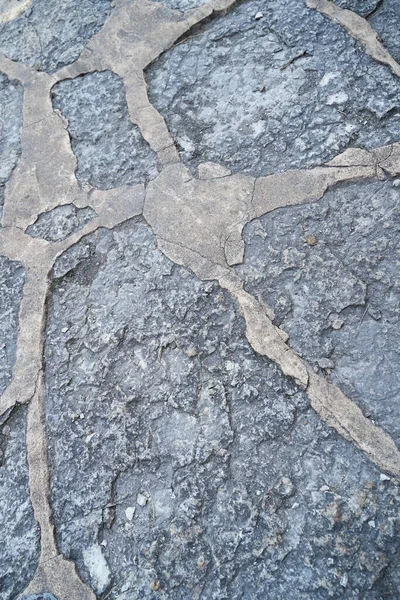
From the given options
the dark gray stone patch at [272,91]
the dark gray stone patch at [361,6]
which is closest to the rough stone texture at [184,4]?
the dark gray stone patch at [272,91]

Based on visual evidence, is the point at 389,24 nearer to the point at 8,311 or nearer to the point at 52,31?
the point at 52,31

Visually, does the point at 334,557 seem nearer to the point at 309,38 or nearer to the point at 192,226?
the point at 192,226

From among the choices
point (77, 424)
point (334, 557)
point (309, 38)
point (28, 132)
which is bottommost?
point (334, 557)

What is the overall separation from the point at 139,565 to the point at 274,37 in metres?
1.35

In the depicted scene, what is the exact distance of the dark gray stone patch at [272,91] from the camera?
4.56 feet

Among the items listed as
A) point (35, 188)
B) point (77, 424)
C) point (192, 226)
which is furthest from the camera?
point (35, 188)

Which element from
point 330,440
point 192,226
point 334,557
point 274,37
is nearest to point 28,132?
point 192,226

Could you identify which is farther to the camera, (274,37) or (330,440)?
(274,37)

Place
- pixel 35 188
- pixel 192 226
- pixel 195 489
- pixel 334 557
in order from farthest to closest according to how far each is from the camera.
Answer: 1. pixel 35 188
2. pixel 192 226
3. pixel 195 489
4. pixel 334 557

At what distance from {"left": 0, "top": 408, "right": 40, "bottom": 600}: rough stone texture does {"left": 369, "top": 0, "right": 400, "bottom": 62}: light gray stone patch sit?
125cm

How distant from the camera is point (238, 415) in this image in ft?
3.87

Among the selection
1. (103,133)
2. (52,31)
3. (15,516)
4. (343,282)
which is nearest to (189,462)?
(15,516)

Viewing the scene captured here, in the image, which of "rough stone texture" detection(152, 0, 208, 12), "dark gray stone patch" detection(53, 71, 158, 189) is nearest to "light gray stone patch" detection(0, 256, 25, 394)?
"dark gray stone patch" detection(53, 71, 158, 189)

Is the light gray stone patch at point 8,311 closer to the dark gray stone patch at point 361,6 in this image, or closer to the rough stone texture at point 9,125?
the rough stone texture at point 9,125
